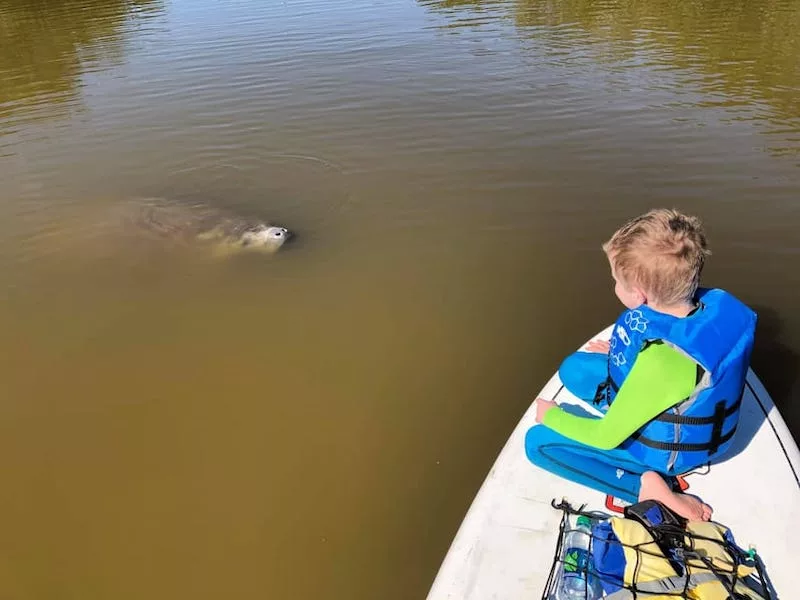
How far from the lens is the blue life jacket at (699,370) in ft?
8.88

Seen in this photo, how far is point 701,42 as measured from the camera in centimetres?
1226

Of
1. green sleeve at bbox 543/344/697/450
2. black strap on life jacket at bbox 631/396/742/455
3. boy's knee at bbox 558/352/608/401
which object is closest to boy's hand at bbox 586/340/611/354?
boy's knee at bbox 558/352/608/401

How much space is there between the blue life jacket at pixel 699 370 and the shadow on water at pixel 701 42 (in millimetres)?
6126

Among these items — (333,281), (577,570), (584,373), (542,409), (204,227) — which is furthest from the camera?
(204,227)

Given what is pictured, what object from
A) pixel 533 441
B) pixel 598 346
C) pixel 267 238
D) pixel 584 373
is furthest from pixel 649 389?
pixel 267 238

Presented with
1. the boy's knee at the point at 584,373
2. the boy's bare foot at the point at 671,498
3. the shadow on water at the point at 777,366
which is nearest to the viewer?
the boy's bare foot at the point at 671,498

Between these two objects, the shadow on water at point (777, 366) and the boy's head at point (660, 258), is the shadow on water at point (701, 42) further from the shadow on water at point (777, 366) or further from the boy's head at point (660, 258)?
the boy's head at point (660, 258)

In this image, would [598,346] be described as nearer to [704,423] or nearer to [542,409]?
→ [542,409]

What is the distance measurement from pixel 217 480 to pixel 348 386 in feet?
3.83

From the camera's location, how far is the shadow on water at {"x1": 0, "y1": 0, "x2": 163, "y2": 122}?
1184 cm

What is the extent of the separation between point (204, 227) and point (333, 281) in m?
1.91

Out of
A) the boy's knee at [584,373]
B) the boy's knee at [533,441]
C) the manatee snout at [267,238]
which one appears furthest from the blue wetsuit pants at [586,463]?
the manatee snout at [267,238]

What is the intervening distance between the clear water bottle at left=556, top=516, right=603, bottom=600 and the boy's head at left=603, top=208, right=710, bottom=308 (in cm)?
112

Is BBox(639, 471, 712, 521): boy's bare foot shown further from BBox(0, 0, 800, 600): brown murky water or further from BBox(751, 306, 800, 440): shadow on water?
BBox(751, 306, 800, 440): shadow on water
